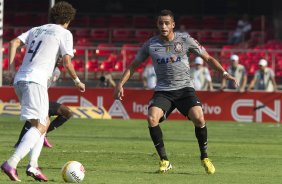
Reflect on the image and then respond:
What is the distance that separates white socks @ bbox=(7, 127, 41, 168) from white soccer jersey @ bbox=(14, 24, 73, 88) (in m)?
0.61

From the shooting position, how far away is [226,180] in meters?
12.3

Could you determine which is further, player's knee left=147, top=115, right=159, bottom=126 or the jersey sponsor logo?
the jersey sponsor logo

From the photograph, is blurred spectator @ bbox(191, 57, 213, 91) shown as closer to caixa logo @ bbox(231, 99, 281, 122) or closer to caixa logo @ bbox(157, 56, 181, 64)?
caixa logo @ bbox(231, 99, 281, 122)

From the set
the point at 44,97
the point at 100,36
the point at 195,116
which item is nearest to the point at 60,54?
the point at 44,97

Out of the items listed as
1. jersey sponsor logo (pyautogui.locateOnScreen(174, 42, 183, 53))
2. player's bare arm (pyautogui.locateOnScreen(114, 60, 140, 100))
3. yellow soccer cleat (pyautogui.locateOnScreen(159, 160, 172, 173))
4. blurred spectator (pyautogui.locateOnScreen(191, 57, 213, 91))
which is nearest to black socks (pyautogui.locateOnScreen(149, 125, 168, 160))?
yellow soccer cleat (pyautogui.locateOnScreen(159, 160, 172, 173))

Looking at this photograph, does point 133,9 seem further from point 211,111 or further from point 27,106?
point 27,106

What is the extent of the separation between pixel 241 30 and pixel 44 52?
1049 inches

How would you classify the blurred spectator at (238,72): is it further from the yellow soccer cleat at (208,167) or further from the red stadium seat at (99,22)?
the yellow soccer cleat at (208,167)

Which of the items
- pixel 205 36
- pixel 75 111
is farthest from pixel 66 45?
pixel 205 36

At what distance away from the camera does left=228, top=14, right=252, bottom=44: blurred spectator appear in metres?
37.2

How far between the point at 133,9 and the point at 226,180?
31.4 metres

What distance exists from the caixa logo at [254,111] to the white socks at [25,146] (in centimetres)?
1691

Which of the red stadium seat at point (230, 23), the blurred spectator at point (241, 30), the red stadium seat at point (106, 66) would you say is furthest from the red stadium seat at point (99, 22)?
the red stadium seat at point (106, 66)

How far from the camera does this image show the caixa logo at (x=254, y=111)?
27.9 m
